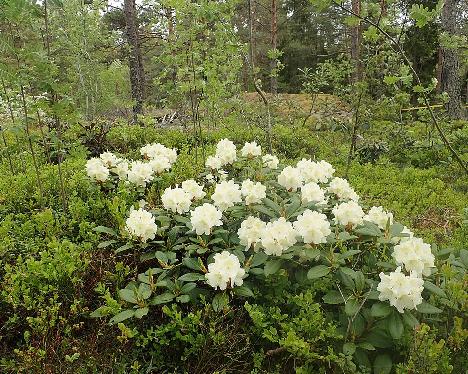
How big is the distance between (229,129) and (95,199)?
16.7 ft

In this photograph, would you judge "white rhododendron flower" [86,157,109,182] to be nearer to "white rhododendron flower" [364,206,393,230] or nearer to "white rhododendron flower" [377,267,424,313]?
"white rhododendron flower" [364,206,393,230]

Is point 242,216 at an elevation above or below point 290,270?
above

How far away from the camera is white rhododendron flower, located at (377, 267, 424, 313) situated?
1939mm

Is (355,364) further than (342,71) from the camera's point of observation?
No

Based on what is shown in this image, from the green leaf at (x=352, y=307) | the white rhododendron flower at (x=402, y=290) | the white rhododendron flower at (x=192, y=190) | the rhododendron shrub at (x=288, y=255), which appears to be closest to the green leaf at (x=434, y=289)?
the rhododendron shrub at (x=288, y=255)

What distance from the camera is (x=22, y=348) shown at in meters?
2.29

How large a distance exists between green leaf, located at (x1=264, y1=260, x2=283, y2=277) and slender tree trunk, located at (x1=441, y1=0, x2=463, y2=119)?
24.2ft

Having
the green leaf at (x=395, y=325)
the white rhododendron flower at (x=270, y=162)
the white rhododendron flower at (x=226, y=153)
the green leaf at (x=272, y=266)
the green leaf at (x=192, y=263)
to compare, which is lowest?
the green leaf at (x=395, y=325)

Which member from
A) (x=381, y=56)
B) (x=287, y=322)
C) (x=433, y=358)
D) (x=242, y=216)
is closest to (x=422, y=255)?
(x=433, y=358)

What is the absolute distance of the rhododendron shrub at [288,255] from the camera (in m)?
2.10

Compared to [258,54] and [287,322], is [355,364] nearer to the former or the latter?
[287,322]

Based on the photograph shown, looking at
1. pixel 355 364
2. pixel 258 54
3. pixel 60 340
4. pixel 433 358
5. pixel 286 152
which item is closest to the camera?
pixel 433 358

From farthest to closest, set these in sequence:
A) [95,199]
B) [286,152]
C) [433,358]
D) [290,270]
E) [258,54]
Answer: [258,54], [286,152], [95,199], [290,270], [433,358]

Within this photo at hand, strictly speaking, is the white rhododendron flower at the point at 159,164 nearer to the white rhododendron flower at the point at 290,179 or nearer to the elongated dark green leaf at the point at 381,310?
the white rhododendron flower at the point at 290,179
